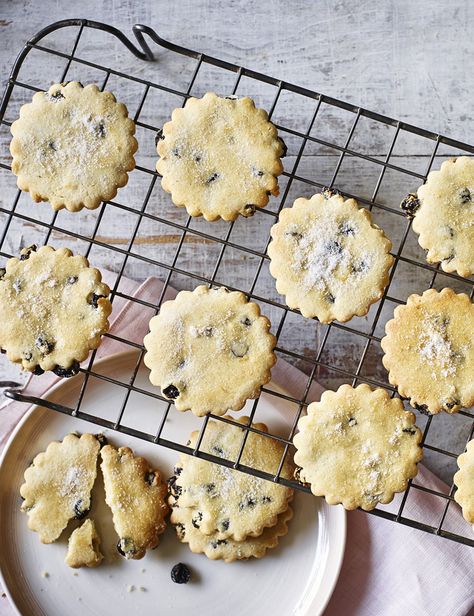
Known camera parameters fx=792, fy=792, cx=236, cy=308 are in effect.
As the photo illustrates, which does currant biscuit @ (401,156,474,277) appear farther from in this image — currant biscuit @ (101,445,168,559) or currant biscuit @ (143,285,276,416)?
currant biscuit @ (101,445,168,559)

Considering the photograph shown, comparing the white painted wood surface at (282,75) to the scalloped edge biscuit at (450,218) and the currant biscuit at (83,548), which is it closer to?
the scalloped edge biscuit at (450,218)

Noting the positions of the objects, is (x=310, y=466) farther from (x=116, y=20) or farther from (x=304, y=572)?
(x=116, y=20)

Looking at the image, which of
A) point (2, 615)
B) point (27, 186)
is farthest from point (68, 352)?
point (2, 615)

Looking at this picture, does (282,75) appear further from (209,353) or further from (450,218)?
(209,353)

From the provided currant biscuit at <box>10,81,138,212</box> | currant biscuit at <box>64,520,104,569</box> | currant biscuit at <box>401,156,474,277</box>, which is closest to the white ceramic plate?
currant biscuit at <box>64,520,104,569</box>

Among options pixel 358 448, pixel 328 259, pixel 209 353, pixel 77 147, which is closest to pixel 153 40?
pixel 77 147

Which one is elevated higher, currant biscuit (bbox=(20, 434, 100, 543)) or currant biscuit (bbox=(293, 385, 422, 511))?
currant biscuit (bbox=(293, 385, 422, 511))

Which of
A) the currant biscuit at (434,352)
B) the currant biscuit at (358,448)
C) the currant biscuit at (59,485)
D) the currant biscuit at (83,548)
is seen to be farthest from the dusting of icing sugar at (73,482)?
the currant biscuit at (434,352)
